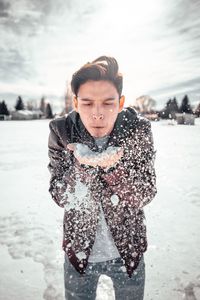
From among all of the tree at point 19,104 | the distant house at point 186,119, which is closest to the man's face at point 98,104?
the distant house at point 186,119

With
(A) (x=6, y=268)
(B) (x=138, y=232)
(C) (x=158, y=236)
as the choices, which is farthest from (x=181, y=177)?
(B) (x=138, y=232)

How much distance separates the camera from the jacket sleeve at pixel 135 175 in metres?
1.50

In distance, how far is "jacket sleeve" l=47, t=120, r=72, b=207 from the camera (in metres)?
1.56

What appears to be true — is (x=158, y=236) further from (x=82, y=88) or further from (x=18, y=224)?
(x=82, y=88)

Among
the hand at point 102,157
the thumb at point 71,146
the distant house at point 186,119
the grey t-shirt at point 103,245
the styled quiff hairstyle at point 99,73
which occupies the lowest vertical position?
the distant house at point 186,119

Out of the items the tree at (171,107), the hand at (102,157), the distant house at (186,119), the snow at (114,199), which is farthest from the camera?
the tree at (171,107)

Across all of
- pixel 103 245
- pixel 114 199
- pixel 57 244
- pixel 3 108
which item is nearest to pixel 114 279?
pixel 103 245

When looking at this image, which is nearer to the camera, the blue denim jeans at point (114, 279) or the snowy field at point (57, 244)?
the blue denim jeans at point (114, 279)

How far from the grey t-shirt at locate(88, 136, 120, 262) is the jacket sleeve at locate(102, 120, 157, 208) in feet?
0.73

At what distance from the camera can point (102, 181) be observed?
1552 mm

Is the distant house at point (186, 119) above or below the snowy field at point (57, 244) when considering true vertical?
below

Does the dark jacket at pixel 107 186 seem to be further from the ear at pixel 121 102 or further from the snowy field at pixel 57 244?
the snowy field at pixel 57 244

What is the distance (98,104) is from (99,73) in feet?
0.58

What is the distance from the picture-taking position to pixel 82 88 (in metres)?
1.57
